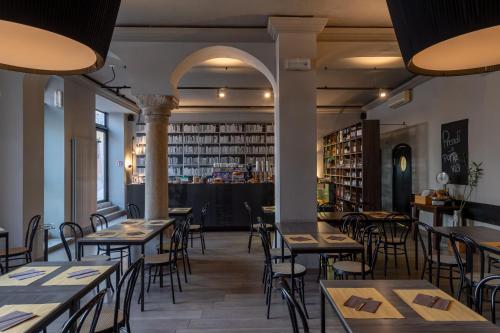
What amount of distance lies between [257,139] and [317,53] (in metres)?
6.20

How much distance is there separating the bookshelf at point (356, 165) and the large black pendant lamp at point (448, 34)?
18.3 feet

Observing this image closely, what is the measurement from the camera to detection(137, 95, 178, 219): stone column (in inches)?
222

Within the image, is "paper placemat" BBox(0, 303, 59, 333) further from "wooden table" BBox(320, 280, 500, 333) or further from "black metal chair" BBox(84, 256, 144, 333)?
"wooden table" BBox(320, 280, 500, 333)

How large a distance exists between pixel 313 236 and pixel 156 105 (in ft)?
11.0

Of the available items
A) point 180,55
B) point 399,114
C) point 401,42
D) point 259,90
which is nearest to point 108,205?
point 259,90

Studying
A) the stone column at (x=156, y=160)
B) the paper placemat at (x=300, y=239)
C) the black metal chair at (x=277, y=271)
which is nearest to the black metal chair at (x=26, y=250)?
the stone column at (x=156, y=160)

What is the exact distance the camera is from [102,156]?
35.9 ft

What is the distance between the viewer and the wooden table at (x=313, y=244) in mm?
3273

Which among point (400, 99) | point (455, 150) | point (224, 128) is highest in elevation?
point (400, 99)

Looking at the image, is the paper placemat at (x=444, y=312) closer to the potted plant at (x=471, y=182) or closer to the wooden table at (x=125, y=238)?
the wooden table at (x=125, y=238)

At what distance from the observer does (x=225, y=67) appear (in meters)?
7.30

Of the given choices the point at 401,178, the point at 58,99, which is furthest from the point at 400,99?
the point at 58,99

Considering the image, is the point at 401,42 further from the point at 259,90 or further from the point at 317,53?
the point at 259,90

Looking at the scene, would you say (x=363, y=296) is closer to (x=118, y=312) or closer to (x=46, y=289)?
(x=118, y=312)
